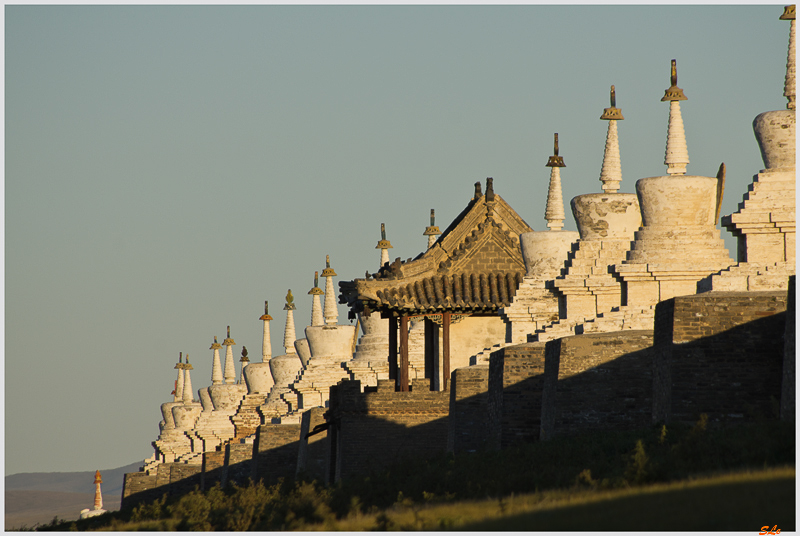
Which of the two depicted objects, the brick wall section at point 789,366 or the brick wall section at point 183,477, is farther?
the brick wall section at point 183,477

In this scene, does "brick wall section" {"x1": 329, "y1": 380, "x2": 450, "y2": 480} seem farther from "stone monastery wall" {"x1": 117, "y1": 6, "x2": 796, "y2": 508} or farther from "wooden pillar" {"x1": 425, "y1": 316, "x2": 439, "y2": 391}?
"wooden pillar" {"x1": 425, "y1": 316, "x2": 439, "y2": 391}

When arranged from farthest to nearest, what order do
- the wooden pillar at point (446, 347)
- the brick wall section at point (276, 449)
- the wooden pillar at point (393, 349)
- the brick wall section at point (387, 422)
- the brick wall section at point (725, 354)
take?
the brick wall section at point (276, 449), the wooden pillar at point (393, 349), the wooden pillar at point (446, 347), the brick wall section at point (387, 422), the brick wall section at point (725, 354)

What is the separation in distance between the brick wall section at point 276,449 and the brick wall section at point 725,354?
2746 centimetres

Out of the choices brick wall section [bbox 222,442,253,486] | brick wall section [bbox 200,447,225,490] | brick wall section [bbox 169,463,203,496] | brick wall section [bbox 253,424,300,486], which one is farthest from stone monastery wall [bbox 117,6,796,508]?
brick wall section [bbox 169,463,203,496]

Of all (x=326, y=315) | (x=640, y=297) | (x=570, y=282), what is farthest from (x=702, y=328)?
(x=326, y=315)

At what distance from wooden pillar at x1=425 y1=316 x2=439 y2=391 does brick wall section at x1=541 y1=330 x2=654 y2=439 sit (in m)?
15.9

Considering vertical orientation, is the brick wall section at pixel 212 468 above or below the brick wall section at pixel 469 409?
below

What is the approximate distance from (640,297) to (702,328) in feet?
15.0

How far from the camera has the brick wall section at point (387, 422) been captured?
116 feet

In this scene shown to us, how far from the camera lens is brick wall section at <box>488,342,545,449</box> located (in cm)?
2523

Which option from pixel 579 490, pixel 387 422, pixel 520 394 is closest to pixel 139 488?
pixel 387 422

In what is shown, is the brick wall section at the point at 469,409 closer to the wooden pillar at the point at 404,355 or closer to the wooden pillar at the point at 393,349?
the wooden pillar at the point at 404,355

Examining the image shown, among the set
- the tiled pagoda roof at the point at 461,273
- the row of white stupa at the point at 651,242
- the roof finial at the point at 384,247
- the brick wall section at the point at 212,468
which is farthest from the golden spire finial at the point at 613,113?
the brick wall section at the point at 212,468

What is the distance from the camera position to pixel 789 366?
59.0ft
